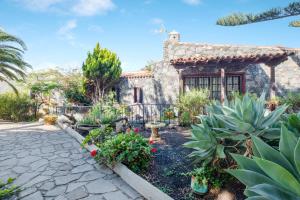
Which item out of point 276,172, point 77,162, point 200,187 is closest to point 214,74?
point 77,162

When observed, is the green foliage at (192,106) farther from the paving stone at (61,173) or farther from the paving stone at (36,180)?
the paving stone at (36,180)

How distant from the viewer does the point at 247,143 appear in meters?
2.84

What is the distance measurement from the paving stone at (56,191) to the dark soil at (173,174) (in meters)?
1.43

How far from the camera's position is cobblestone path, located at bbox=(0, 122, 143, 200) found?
3549mm

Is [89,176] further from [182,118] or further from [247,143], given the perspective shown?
[182,118]

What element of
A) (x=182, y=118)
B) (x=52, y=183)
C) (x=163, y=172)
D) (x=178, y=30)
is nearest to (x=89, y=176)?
(x=52, y=183)

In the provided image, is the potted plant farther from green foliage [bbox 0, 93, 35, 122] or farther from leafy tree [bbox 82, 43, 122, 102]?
leafy tree [bbox 82, 43, 122, 102]

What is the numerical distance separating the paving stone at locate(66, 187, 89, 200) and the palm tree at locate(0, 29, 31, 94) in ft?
35.5

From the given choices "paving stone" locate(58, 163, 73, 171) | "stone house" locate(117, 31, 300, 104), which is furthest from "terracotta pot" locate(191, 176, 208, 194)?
"stone house" locate(117, 31, 300, 104)

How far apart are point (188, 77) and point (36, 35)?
29.0 ft

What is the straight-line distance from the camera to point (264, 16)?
32.0 feet

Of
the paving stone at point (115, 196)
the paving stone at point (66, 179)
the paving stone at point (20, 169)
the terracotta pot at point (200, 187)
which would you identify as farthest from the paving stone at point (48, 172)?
the terracotta pot at point (200, 187)

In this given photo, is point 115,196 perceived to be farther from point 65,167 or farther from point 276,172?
point 276,172

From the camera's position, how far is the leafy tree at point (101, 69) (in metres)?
14.2
